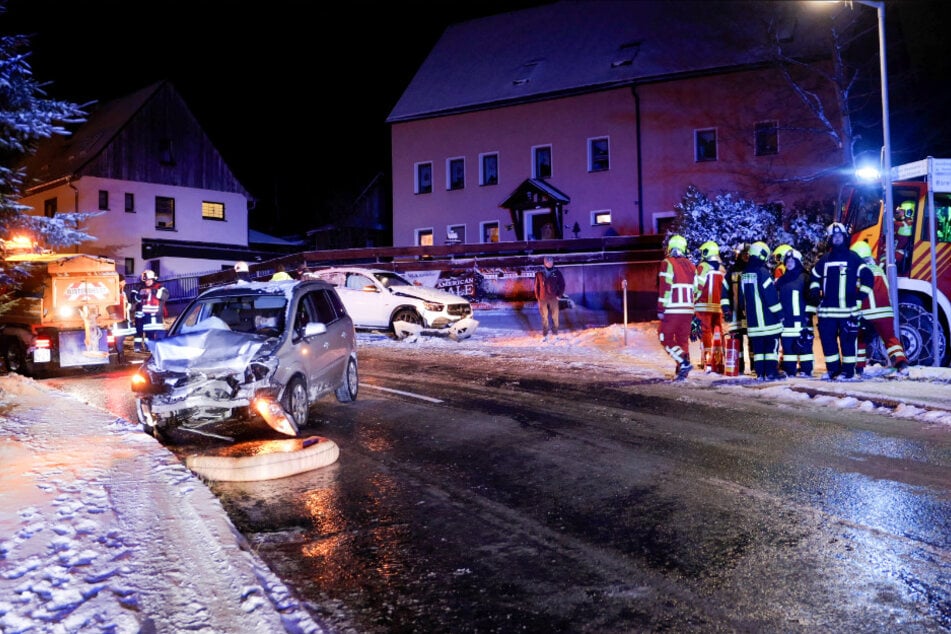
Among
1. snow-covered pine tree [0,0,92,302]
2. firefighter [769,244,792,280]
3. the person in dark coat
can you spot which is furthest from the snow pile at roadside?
the person in dark coat

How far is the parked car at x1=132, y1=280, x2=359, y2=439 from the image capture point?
26.0 feet

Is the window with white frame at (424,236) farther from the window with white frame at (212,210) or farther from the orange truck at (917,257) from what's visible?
the orange truck at (917,257)

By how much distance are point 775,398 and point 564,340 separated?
831 cm

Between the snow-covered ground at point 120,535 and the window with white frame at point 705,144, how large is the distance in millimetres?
21943

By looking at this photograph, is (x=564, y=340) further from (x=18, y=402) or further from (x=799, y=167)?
(x=799, y=167)

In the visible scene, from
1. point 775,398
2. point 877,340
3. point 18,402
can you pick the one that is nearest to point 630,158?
point 877,340

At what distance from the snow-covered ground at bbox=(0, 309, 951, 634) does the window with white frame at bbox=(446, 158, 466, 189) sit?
27.5m

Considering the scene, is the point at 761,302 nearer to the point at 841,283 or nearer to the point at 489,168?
the point at 841,283

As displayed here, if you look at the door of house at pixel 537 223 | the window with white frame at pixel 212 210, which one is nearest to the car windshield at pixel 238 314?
the door of house at pixel 537 223

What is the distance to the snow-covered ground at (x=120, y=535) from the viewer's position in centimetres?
384

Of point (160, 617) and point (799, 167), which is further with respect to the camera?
point (799, 167)

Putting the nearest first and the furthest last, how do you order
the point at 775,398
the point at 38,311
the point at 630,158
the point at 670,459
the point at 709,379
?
1. the point at 670,459
2. the point at 775,398
3. the point at 709,379
4. the point at 38,311
5. the point at 630,158

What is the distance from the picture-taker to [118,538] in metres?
5.02

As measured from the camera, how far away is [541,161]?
1351 inches
